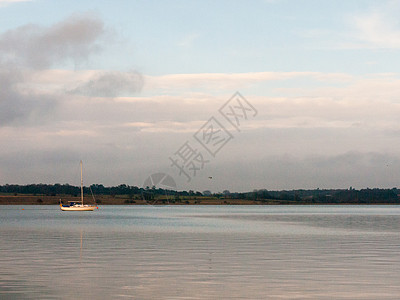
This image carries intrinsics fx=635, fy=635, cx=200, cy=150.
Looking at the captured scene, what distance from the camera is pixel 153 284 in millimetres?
33250

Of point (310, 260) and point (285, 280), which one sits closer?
point (285, 280)

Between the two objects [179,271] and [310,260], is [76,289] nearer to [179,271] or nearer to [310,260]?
[179,271]

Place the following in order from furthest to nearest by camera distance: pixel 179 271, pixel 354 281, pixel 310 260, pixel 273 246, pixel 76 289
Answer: pixel 273 246
pixel 310 260
pixel 179 271
pixel 354 281
pixel 76 289

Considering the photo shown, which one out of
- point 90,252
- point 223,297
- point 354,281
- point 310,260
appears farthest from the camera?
point 90,252

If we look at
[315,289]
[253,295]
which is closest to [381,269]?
[315,289]

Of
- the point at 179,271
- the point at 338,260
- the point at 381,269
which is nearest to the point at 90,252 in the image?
the point at 179,271

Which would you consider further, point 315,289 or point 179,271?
point 179,271

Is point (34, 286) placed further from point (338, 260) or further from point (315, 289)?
point (338, 260)

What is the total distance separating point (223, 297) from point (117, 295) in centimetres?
492

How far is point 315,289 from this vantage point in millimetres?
31641

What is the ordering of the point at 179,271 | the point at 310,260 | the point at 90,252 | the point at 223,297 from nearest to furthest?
the point at 223,297 → the point at 179,271 → the point at 310,260 → the point at 90,252

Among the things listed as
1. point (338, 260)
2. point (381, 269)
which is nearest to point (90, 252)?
point (338, 260)

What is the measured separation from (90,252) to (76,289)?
2272 centimetres

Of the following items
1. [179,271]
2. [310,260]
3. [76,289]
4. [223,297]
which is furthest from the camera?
[310,260]
